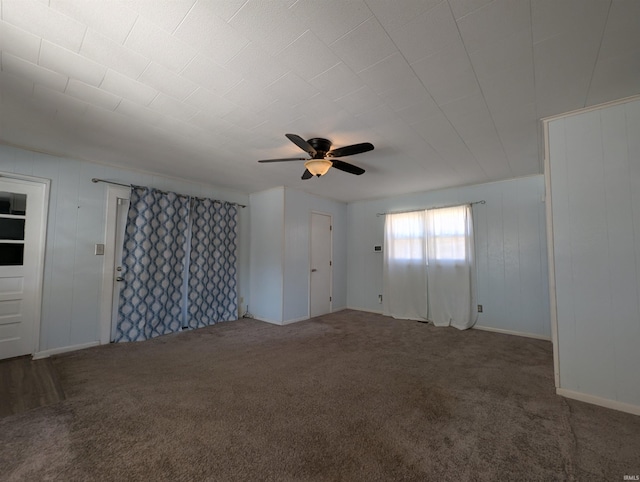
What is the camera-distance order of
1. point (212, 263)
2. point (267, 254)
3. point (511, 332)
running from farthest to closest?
point (267, 254) < point (212, 263) < point (511, 332)

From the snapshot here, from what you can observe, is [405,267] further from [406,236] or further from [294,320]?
[294,320]

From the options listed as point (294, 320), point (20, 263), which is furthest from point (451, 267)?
point (20, 263)

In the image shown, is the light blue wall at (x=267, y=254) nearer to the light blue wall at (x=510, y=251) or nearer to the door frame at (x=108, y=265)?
the door frame at (x=108, y=265)

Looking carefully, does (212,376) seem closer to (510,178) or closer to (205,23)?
(205,23)

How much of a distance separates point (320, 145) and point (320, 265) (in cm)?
312

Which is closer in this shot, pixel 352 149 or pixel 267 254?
pixel 352 149

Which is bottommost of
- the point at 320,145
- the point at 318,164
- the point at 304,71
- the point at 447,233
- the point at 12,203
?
the point at 447,233

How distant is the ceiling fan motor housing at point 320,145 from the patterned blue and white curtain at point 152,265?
8.68 feet

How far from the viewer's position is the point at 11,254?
315cm

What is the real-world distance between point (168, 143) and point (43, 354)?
2953 mm

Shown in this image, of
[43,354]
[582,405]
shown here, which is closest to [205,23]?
[582,405]

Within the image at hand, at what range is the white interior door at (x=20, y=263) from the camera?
3109mm

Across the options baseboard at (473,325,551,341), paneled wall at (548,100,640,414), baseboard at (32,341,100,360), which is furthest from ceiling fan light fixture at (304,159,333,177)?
baseboard at (473,325,551,341)

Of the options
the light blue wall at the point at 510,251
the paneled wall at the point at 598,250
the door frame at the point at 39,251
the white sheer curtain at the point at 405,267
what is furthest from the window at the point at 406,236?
the door frame at the point at 39,251
